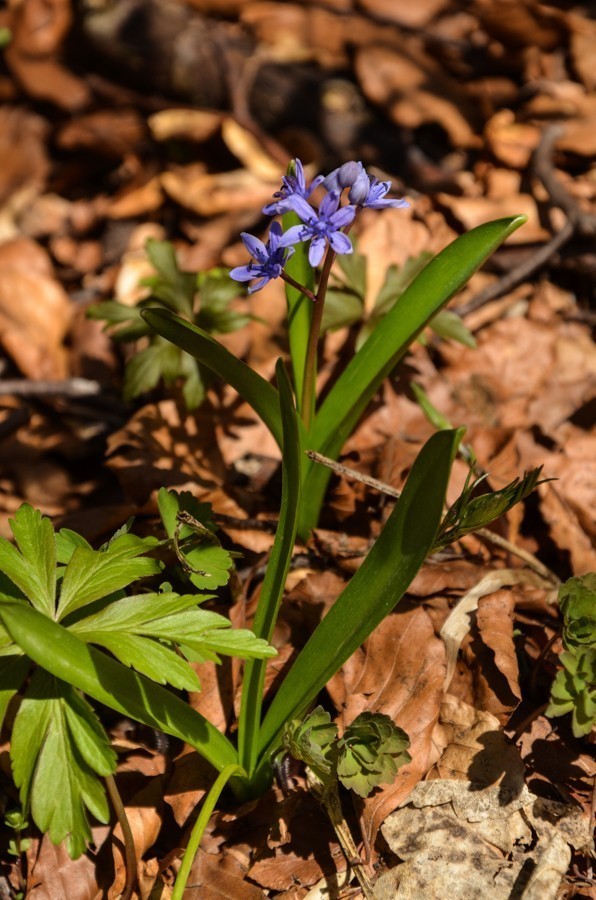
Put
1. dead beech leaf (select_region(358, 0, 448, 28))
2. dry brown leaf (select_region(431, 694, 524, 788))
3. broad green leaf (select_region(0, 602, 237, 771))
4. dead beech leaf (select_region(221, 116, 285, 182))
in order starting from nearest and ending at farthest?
broad green leaf (select_region(0, 602, 237, 771)) < dry brown leaf (select_region(431, 694, 524, 788)) < dead beech leaf (select_region(221, 116, 285, 182)) < dead beech leaf (select_region(358, 0, 448, 28))

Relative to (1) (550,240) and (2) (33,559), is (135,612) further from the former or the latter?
(1) (550,240)

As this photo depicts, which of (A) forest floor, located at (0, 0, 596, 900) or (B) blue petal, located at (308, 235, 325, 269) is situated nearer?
(B) blue petal, located at (308, 235, 325, 269)

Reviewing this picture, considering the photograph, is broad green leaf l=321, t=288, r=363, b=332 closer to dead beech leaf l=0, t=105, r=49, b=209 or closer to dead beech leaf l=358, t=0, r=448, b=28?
dead beech leaf l=0, t=105, r=49, b=209

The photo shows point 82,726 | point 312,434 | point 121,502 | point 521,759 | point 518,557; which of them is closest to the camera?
point 82,726

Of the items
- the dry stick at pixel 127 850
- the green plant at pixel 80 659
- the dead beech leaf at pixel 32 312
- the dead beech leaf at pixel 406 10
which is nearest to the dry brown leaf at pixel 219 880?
the dry stick at pixel 127 850

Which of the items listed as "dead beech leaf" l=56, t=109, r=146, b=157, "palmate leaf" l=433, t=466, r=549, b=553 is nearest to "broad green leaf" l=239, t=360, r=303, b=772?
"palmate leaf" l=433, t=466, r=549, b=553

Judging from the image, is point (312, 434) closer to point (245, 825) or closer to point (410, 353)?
point (410, 353)

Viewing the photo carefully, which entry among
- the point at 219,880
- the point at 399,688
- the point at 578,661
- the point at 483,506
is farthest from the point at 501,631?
the point at 219,880

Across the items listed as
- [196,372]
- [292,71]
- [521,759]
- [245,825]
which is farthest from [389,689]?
[292,71]
